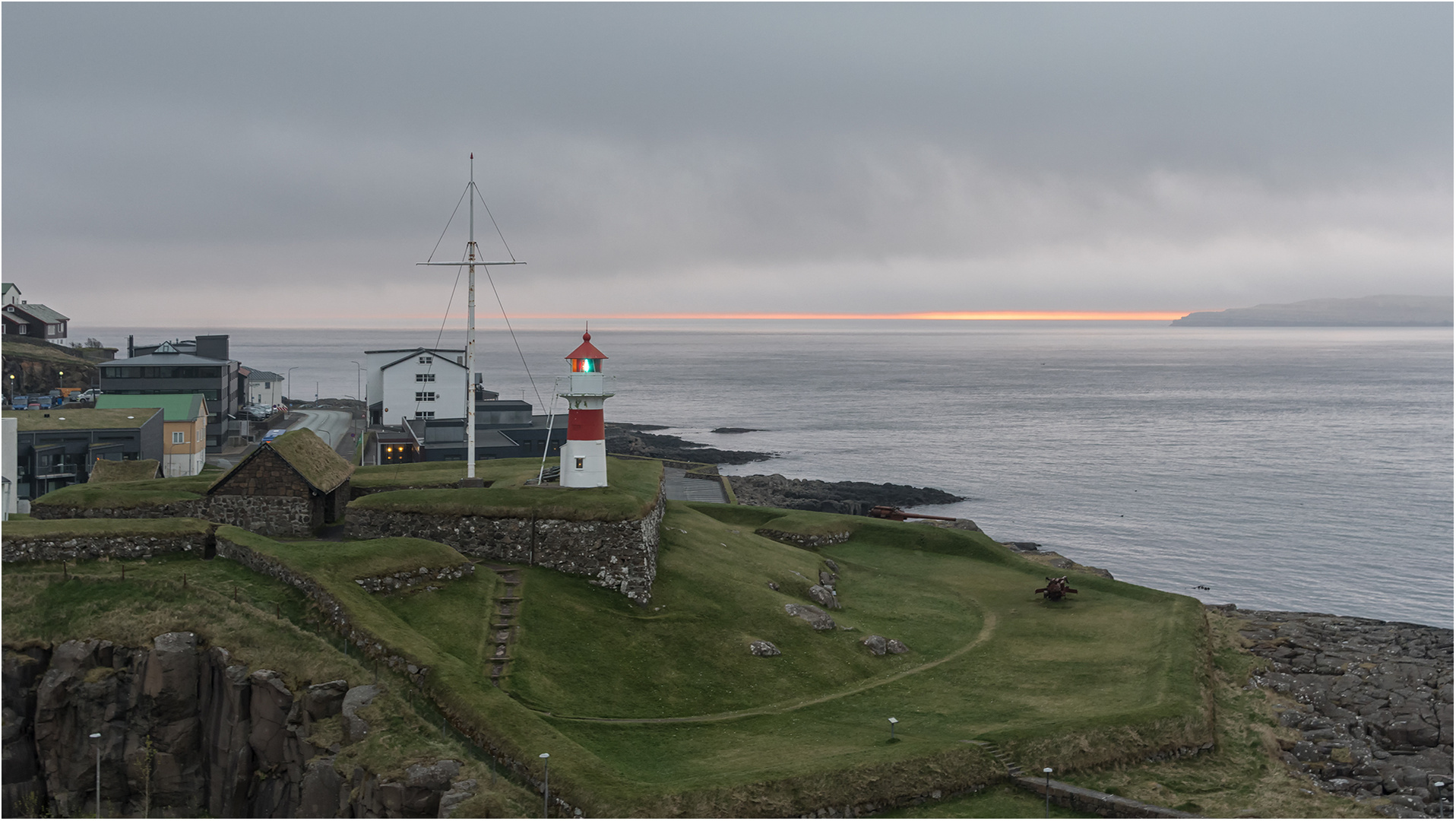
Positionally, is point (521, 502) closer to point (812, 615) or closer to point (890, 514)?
point (812, 615)

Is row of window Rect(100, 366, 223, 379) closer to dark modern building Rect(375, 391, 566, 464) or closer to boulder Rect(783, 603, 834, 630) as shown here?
dark modern building Rect(375, 391, 566, 464)

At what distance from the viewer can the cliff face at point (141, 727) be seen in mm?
24391

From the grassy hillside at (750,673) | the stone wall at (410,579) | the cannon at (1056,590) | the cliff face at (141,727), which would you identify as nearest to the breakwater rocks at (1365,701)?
the grassy hillside at (750,673)

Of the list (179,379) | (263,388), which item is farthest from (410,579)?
(263,388)

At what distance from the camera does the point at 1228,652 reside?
134 feet

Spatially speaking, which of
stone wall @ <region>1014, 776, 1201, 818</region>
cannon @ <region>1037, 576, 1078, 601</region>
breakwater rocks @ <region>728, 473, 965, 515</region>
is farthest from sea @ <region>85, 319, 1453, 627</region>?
stone wall @ <region>1014, 776, 1201, 818</region>

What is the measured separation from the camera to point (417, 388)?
10594 centimetres

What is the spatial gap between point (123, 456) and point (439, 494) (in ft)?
142

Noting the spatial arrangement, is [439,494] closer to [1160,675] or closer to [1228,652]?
[1160,675]

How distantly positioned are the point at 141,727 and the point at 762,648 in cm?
1810

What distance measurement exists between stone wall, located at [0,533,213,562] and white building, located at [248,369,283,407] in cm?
10055

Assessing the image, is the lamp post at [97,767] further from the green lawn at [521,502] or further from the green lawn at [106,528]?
the green lawn at [521,502]

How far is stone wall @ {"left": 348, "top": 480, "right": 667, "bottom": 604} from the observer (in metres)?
34.2

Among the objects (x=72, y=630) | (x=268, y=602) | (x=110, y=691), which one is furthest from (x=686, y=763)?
(x=72, y=630)
